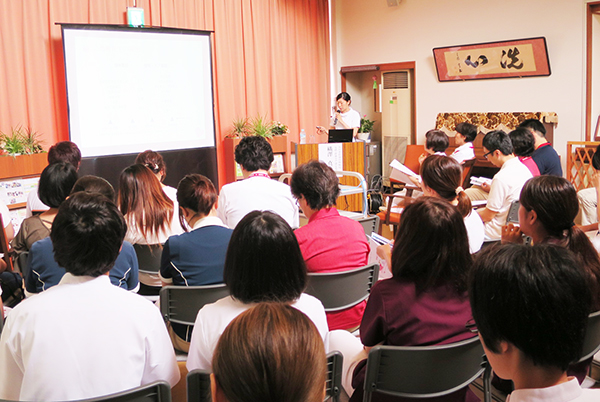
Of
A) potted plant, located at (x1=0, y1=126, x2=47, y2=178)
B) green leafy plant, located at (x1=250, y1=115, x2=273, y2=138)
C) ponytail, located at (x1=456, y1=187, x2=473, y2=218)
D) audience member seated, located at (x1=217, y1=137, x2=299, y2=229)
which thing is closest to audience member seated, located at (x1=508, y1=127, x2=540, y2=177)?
ponytail, located at (x1=456, y1=187, x2=473, y2=218)

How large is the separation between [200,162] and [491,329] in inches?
231

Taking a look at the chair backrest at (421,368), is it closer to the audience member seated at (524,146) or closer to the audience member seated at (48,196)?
the audience member seated at (48,196)

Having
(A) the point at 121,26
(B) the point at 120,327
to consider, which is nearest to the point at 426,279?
(B) the point at 120,327

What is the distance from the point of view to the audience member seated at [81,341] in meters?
1.29

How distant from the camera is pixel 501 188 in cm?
350

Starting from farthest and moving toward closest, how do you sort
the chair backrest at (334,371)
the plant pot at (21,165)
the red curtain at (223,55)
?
the red curtain at (223,55) < the plant pot at (21,165) < the chair backrest at (334,371)

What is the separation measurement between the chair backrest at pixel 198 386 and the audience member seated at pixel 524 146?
11.5 feet

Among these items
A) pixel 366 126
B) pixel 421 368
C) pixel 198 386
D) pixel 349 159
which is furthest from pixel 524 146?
pixel 366 126

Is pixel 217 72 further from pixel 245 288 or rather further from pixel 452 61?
pixel 245 288

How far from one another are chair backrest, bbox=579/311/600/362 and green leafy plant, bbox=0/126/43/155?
4573 millimetres

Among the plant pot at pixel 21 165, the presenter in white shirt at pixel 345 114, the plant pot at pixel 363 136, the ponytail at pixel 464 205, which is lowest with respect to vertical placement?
the ponytail at pixel 464 205

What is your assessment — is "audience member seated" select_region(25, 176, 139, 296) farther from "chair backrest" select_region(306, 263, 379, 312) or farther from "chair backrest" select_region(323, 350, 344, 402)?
"chair backrest" select_region(323, 350, 344, 402)

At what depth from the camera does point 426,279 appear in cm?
155

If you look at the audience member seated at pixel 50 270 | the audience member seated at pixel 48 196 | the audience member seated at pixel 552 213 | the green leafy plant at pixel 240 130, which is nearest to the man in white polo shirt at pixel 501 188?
the audience member seated at pixel 552 213
